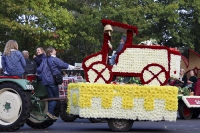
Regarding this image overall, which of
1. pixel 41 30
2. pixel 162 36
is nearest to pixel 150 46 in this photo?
pixel 41 30

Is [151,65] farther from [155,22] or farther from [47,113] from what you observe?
[155,22]

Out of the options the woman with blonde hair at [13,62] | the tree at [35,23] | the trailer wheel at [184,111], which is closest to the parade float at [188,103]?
the trailer wheel at [184,111]

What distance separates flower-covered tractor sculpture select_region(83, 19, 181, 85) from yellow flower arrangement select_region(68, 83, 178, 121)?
1.51ft

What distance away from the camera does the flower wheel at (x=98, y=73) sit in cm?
1324

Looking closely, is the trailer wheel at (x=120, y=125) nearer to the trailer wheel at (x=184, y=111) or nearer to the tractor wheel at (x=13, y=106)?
the tractor wheel at (x=13, y=106)

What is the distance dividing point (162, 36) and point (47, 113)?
34663 mm

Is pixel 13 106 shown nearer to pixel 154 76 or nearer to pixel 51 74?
pixel 51 74

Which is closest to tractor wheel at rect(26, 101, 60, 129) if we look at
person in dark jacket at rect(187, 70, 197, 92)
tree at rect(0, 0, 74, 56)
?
person in dark jacket at rect(187, 70, 197, 92)

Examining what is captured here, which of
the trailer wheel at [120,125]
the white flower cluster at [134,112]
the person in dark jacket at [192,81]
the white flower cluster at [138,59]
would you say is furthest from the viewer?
the person in dark jacket at [192,81]

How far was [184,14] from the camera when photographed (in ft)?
161

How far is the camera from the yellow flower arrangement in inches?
503

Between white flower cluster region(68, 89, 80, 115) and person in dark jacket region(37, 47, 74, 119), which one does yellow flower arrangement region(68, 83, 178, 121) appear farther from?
person in dark jacket region(37, 47, 74, 119)

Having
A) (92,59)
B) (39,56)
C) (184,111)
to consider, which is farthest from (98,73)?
(184,111)

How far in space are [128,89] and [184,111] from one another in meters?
7.40
